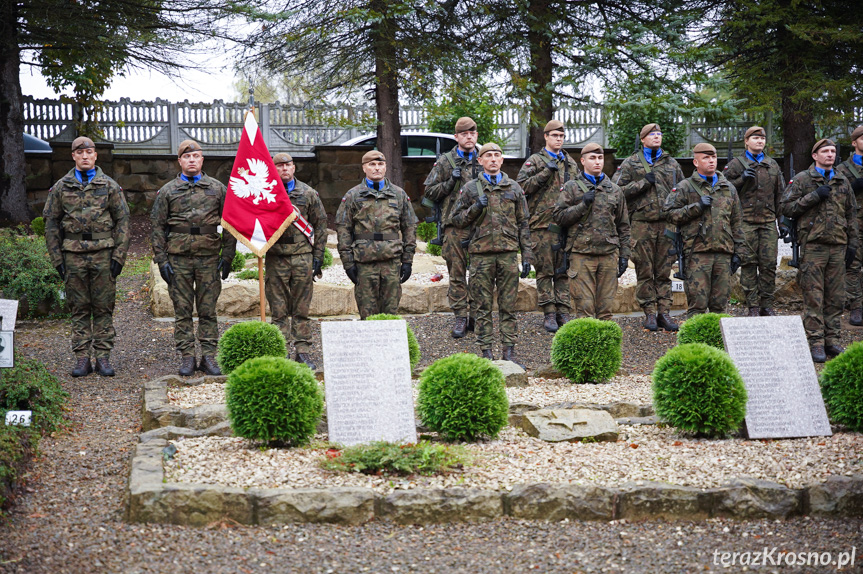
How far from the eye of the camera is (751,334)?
20.5 ft

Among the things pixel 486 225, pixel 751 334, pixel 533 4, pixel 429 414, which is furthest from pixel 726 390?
pixel 533 4

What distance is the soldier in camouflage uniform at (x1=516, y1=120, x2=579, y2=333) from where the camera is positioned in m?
10.3

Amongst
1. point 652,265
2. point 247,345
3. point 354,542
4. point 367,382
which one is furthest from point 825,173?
point 354,542

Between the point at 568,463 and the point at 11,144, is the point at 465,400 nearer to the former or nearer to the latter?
the point at 568,463

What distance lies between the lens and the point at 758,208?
417 inches

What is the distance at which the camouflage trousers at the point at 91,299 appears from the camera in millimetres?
8305

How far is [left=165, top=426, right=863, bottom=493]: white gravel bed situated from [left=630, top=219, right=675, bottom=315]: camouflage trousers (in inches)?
183

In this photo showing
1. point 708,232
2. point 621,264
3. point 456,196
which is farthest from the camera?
point 456,196

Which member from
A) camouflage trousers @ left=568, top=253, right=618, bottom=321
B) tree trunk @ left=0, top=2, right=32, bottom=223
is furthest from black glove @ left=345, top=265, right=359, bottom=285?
tree trunk @ left=0, top=2, right=32, bottom=223

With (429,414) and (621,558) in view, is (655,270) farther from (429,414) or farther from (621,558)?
(621,558)

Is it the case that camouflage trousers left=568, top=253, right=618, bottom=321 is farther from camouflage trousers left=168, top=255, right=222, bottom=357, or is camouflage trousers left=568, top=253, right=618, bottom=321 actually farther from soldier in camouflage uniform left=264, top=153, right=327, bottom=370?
camouflage trousers left=168, top=255, right=222, bottom=357

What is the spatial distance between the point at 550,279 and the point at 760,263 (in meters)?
2.68

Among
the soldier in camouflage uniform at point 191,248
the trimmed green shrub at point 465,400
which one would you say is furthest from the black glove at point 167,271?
the trimmed green shrub at point 465,400

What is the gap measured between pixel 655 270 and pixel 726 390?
16.1 ft
